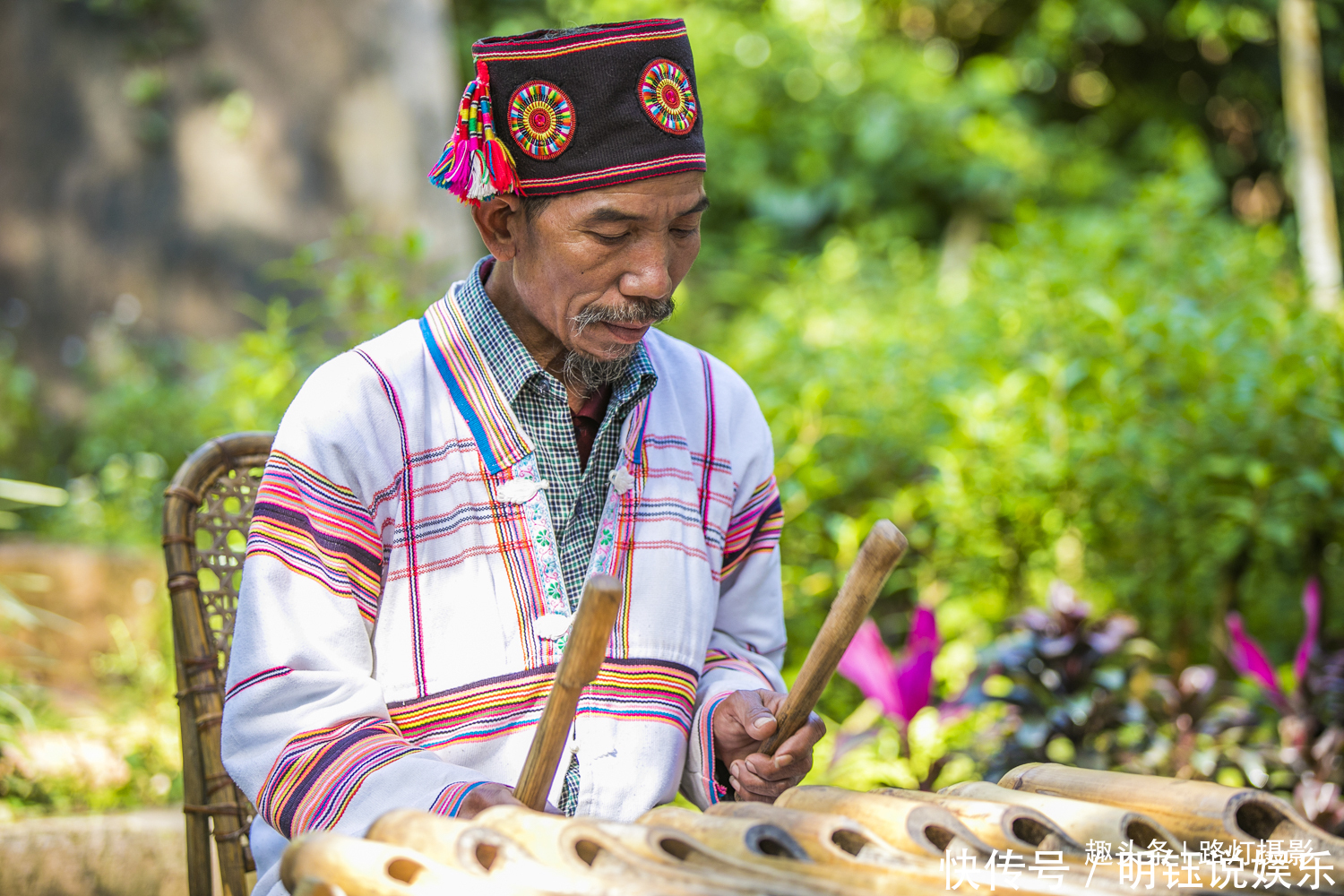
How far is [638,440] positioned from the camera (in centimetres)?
187

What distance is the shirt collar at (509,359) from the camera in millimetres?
1785

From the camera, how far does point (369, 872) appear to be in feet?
3.41

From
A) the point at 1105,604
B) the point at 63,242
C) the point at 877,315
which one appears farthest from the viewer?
the point at 63,242

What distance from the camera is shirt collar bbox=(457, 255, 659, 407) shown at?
1.79 metres

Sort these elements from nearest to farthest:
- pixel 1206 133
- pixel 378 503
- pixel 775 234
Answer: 1. pixel 378 503
2. pixel 775 234
3. pixel 1206 133

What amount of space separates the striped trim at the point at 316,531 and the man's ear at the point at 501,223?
43cm

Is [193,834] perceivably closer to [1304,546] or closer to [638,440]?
[638,440]

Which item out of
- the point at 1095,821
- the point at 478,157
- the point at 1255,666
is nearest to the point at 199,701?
the point at 478,157

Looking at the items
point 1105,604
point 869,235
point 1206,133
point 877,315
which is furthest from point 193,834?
point 1206,133

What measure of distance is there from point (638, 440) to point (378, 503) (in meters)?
0.43

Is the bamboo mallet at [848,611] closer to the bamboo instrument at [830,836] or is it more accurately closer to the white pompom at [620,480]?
the bamboo instrument at [830,836]

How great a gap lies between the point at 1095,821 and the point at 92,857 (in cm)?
224

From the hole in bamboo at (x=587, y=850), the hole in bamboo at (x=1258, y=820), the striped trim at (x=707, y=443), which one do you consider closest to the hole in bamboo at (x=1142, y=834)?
the hole in bamboo at (x=1258, y=820)

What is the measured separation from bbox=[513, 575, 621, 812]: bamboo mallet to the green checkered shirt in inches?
18.8
